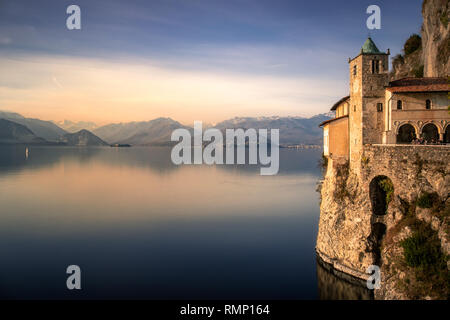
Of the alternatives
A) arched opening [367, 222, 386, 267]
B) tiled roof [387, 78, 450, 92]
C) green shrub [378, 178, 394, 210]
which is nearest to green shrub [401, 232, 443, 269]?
arched opening [367, 222, 386, 267]

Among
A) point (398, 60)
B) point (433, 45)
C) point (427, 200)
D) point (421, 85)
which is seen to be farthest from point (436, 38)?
point (427, 200)

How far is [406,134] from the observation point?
30609 millimetres

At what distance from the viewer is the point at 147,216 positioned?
180 feet

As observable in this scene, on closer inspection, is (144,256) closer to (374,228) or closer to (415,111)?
(374,228)

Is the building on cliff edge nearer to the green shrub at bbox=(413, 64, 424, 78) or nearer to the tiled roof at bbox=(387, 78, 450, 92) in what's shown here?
the tiled roof at bbox=(387, 78, 450, 92)

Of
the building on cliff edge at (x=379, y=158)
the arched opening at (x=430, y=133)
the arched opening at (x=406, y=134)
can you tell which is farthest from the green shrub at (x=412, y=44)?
the arched opening at (x=406, y=134)

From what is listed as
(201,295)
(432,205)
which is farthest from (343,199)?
(201,295)

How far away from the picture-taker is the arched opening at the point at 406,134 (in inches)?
1201

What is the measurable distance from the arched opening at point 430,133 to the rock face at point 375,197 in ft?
16.4

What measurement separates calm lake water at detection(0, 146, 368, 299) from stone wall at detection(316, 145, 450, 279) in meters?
2.91

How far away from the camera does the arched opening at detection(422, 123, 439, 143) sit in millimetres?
30320

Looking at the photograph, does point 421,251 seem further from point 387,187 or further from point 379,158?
point 379,158

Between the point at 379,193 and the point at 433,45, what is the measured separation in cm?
2635
